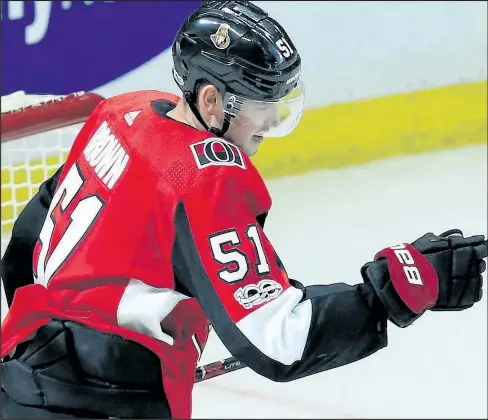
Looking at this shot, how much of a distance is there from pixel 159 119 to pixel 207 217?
0.18m

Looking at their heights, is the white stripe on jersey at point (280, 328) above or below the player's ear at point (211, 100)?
below

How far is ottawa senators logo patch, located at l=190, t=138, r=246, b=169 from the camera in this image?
1.21m

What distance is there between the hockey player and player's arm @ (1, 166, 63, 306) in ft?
0.41

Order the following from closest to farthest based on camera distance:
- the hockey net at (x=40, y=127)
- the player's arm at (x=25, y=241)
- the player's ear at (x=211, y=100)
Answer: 1. the player's ear at (x=211, y=100)
2. the player's arm at (x=25, y=241)
3. the hockey net at (x=40, y=127)

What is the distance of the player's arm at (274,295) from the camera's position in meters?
1.20

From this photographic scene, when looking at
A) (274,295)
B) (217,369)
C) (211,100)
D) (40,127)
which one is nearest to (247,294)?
(274,295)

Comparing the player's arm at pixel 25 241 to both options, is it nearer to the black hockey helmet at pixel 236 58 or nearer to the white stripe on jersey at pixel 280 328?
the black hockey helmet at pixel 236 58

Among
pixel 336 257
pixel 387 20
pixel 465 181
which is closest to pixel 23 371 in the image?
pixel 336 257

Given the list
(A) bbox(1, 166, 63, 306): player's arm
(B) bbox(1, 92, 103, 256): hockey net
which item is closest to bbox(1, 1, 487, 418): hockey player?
(A) bbox(1, 166, 63, 306): player's arm

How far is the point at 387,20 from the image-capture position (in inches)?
133

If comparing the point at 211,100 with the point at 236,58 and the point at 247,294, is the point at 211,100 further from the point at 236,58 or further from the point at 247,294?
the point at 247,294

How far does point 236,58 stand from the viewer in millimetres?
1260

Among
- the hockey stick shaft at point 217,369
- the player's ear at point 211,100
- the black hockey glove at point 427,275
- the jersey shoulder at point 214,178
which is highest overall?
the player's ear at point 211,100

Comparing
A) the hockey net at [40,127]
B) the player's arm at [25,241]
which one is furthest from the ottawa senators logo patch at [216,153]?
the hockey net at [40,127]
